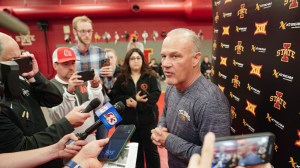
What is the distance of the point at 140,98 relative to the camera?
8.89 ft

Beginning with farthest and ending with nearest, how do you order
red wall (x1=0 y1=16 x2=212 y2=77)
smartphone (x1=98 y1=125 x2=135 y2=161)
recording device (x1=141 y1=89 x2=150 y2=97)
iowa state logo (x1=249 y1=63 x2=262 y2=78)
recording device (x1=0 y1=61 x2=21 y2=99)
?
red wall (x1=0 y1=16 x2=212 y2=77)
recording device (x1=141 y1=89 x2=150 y2=97)
iowa state logo (x1=249 y1=63 x2=262 y2=78)
smartphone (x1=98 y1=125 x2=135 y2=161)
recording device (x1=0 y1=61 x2=21 y2=99)

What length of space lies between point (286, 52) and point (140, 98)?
1.69 m

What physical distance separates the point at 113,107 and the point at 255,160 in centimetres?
89

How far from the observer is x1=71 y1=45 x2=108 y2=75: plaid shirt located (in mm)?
2794

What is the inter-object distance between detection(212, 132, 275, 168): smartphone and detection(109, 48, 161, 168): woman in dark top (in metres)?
1.95

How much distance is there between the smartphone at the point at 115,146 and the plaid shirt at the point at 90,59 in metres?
1.56

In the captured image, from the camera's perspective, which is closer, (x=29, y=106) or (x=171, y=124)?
(x=29, y=106)

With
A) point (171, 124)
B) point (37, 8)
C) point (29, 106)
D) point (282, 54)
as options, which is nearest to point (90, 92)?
point (29, 106)

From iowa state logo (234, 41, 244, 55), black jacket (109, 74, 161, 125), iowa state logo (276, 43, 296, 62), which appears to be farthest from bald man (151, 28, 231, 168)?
black jacket (109, 74, 161, 125)

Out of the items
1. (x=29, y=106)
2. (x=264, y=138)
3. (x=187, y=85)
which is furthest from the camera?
(x=187, y=85)

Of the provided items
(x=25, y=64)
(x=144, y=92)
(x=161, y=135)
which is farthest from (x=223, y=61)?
(x=25, y=64)

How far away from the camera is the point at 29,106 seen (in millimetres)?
1453

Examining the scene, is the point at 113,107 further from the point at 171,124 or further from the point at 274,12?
the point at 274,12

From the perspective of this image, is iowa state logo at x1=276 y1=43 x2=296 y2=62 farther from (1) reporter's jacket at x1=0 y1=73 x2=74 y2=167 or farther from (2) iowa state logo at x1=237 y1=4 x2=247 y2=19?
(1) reporter's jacket at x1=0 y1=73 x2=74 y2=167
